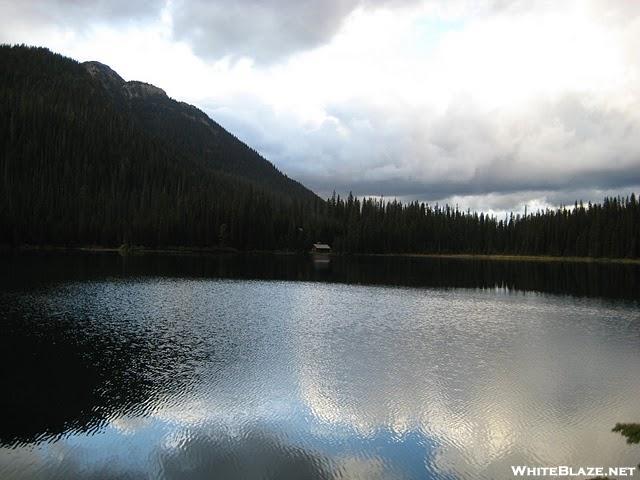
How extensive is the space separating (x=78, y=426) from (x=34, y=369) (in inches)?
386

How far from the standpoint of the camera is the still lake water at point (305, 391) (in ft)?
64.2

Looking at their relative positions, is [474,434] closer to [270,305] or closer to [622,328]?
[622,328]

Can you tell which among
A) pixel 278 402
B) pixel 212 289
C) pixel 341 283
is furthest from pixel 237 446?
pixel 341 283

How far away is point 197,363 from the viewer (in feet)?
107

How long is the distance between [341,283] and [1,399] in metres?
69.7

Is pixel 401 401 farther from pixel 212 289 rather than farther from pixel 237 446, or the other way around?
pixel 212 289

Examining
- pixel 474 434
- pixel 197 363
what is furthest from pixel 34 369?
pixel 474 434

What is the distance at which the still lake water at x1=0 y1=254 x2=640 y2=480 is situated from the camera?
1956 cm

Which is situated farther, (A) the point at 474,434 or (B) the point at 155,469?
(A) the point at 474,434

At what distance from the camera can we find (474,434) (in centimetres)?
2241

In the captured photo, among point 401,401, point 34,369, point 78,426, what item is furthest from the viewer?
point 34,369

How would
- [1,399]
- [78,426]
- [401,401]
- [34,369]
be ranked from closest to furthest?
[78,426]
[1,399]
[401,401]
[34,369]

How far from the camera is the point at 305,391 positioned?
2789 centimetres

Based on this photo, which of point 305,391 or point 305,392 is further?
point 305,391
